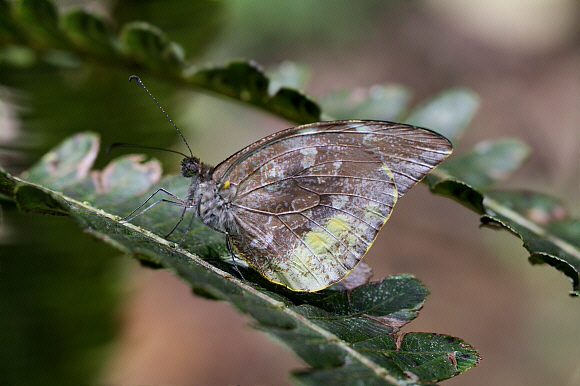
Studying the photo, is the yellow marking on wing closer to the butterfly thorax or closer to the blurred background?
the butterfly thorax

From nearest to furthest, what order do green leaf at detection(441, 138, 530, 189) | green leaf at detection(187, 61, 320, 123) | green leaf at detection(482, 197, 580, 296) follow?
green leaf at detection(482, 197, 580, 296) → green leaf at detection(187, 61, 320, 123) → green leaf at detection(441, 138, 530, 189)

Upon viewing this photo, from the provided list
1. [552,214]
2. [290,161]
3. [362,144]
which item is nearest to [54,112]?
[290,161]

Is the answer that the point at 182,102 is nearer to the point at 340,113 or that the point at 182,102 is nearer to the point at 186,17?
the point at 186,17

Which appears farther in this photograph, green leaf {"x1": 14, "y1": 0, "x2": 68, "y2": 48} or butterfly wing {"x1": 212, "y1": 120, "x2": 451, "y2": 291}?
green leaf {"x1": 14, "y1": 0, "x2": 68, "y2": 48}

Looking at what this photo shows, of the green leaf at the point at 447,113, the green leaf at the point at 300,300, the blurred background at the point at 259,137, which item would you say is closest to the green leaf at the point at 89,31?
the blurred background at the point at 259,137

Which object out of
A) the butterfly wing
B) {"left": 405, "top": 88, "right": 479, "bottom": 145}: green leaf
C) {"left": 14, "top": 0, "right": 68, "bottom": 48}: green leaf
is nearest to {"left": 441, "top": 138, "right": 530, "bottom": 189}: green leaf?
{"left": 405, "top": 88, "right": 479, "bottom": 145}: green leaf

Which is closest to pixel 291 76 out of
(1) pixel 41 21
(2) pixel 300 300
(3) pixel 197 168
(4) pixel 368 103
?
(4) pixel 368 103

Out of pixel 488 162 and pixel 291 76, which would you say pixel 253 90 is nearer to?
pixel 291 76

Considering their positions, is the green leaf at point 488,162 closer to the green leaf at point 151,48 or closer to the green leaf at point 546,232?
the green leaf at point 546,232
